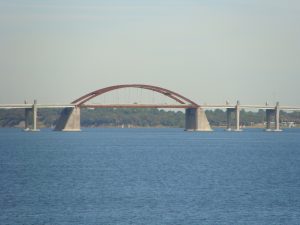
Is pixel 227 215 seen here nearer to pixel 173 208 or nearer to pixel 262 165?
pixel 173 208

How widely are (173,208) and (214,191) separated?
303 inches

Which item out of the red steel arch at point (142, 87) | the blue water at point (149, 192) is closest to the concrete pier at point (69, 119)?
the red steel arch at point (142, 87)

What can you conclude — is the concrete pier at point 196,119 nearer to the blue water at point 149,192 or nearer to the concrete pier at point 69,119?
the concrete pier at point 69,119

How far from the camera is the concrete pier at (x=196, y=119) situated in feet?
596

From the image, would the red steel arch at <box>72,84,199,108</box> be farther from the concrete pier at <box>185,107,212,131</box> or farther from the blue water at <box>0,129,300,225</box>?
the blue water at <box>0,129,300,225</box>

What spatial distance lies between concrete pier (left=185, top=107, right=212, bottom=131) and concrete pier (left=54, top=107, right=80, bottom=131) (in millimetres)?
23184

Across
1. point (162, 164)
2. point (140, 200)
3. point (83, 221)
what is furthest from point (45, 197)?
point (162, 164)

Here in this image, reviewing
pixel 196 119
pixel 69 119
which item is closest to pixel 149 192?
pixel 69 119

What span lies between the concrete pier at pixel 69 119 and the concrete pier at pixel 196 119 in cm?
2318

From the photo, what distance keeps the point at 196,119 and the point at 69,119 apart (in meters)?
26.0

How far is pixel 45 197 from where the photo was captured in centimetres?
4559

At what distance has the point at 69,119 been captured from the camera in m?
177

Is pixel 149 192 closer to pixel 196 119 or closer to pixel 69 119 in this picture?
pixel 69 119

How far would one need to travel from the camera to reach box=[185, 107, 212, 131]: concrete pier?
182 meters
